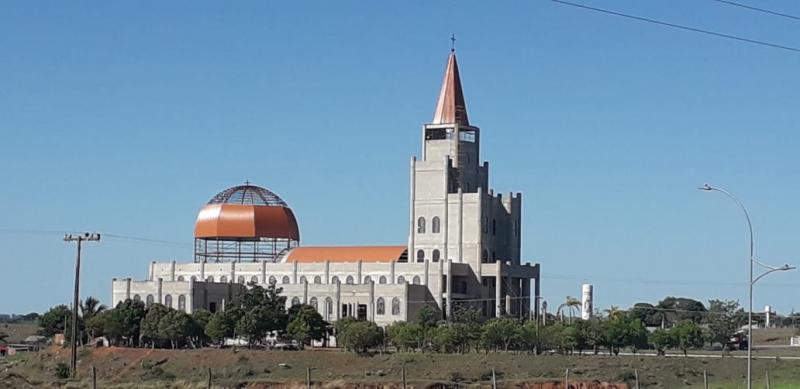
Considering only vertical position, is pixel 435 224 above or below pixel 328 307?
above

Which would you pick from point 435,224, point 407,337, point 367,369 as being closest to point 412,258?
point 435,224

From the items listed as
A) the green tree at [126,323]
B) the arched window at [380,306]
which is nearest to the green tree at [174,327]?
the green tree at [126,323]

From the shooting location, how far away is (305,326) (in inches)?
4355

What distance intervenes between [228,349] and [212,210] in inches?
1235

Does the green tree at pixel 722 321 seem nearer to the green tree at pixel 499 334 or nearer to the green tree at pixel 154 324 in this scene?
the green tree at pixel 499 334

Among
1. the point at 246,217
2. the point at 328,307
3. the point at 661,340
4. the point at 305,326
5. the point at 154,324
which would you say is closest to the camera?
the point at 661,340

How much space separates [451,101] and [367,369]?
42783 millimetres

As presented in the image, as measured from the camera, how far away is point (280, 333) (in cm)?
11275

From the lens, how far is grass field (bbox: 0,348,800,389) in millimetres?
82500

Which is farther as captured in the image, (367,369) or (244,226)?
(244,226)

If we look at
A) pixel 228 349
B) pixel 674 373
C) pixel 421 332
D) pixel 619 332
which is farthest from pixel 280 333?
pixel 674 373

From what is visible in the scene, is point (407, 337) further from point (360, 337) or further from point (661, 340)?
point (661, 340)

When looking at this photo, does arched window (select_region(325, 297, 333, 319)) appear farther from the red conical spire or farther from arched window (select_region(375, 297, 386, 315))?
the red conical spire

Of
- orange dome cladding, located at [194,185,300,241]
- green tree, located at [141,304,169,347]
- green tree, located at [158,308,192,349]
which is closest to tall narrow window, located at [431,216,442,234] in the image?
orange dome cladding, located at [194,185,300,241]
